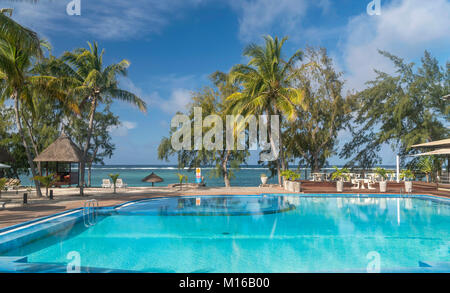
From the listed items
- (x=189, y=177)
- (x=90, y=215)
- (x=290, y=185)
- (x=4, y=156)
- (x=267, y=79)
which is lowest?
(x=189, y=177)

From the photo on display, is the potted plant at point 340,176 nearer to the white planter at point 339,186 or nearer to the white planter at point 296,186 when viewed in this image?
the white planter at point 339,186

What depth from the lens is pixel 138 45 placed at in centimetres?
2512

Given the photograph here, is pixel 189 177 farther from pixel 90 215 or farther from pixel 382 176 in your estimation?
pixel 90 215

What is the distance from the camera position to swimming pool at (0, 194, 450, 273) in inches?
211

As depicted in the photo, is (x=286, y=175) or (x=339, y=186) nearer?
(x=339, y=186)

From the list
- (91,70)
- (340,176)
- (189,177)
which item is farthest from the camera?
(189,177)

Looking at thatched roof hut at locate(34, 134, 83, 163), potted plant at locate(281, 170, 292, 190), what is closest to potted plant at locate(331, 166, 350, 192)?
potted plant at locate(281, 170, 292, 190)

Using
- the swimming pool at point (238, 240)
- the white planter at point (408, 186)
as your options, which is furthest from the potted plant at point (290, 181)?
the white planter at point (408, 186)

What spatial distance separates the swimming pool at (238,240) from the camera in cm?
535

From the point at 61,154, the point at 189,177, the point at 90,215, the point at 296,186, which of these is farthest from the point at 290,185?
the point at 189,177

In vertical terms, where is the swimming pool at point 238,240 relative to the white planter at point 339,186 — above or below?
below

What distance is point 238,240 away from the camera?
7.09 metres

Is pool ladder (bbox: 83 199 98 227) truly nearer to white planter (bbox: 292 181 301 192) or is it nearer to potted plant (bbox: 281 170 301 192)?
white planter (bbox: 292 181 301 192)
